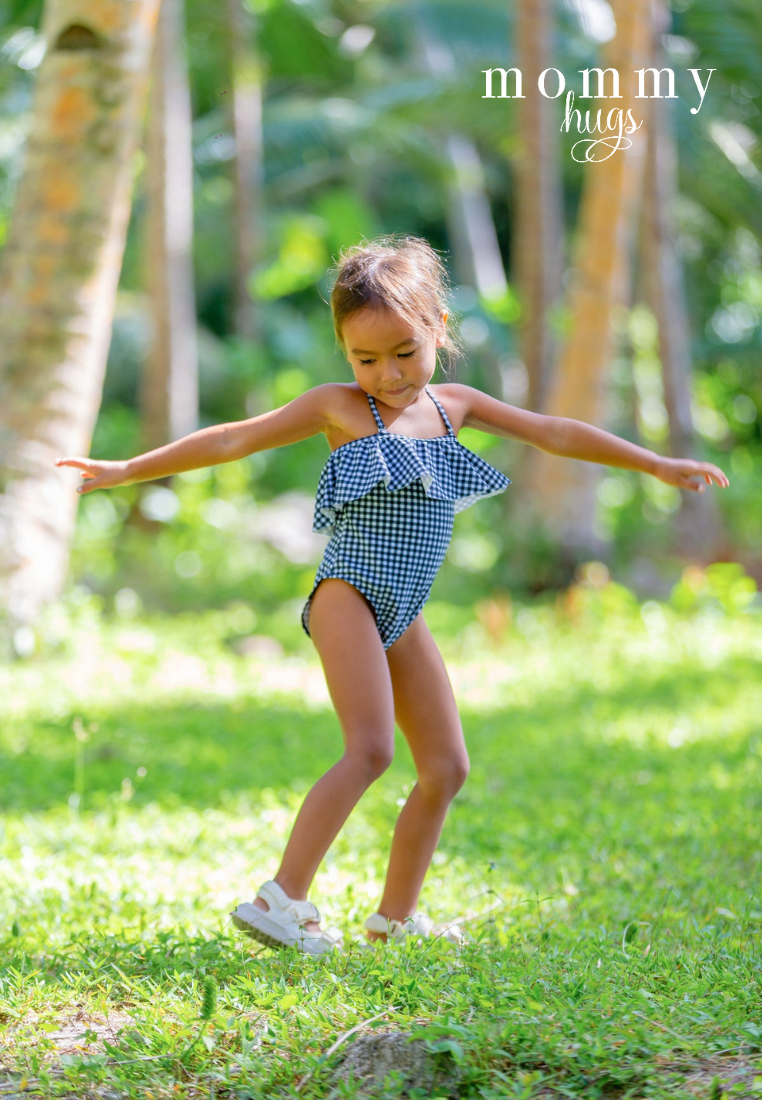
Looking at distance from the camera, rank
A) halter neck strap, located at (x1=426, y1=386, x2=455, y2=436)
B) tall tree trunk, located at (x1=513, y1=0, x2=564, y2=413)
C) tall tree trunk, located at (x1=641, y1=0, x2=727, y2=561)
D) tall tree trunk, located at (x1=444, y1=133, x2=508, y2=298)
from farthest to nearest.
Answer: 1. tall tree trunk, located at (x1=444, y1=133, x2=508, y2=298)
2. tall tree trunk, located at (x1=641, y1=0, x2=727, y2=561)
3. tall tree trunk, located at (x1=513, y1=0, x2=564, y2=413)
4. halter neck strap, located at (x1=426, y1=386, x2=455, y2=436)

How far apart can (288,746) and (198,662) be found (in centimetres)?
193

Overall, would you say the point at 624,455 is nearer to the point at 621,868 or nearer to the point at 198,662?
the point at 621,868

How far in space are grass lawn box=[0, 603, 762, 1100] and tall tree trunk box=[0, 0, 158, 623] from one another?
825mm

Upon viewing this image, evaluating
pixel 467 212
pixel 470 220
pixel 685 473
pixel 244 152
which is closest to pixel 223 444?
pixel 685 473

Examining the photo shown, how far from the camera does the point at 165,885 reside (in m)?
3.77

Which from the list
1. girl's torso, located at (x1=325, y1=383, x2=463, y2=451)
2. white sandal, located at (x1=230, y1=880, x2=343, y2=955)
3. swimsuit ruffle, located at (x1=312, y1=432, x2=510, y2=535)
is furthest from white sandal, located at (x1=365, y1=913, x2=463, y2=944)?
girl's torso, located at (x1=325, y1=383, x2=463, y2=451)

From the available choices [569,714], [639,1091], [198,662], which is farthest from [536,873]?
[198,662]

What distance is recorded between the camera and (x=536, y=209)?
10867 mm

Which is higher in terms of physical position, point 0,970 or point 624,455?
point 624,455

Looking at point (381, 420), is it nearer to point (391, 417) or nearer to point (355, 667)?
point (391, 417)

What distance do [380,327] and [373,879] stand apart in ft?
6.10

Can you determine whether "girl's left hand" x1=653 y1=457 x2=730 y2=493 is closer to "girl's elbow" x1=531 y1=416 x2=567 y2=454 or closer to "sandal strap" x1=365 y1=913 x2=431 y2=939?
"girl's elbow" x1=531 y1=416 x2=567 y2=454

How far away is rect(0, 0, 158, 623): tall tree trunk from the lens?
20.9ft

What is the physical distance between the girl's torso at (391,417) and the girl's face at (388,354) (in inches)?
1.6
